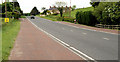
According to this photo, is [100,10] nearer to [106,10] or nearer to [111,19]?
[106,10]

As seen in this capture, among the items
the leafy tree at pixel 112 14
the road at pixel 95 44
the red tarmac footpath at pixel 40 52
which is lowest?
the road at pixel 95 44

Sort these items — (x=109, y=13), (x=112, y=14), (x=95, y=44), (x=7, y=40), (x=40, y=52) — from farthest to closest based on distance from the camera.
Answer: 1. (x=109, y=13)
2. (x=112, y=14)
3. (x=7, y=40)
4. (x=95, y=44)
5. (x=40, y=52)

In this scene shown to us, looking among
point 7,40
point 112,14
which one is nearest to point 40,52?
point 7,40

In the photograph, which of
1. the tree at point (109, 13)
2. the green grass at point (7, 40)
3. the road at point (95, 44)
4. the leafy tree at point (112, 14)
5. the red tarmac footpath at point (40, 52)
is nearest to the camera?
the red tarmac footpath at point (40, 52)

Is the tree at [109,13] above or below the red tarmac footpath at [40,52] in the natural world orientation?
above

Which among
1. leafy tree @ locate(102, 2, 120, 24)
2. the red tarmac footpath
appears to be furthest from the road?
leafy tree @ locate(102, 2, 120, 24)

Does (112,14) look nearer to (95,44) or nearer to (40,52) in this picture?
(95,44)

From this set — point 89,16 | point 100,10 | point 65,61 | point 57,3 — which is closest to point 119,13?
point 100,10

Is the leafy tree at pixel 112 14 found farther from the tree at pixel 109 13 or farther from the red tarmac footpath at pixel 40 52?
the red tarmac footpath at pixel 40 52

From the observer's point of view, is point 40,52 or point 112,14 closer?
point 40,52

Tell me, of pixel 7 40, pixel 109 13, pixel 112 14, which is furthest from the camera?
pixel 109 13

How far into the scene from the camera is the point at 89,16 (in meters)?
37.7

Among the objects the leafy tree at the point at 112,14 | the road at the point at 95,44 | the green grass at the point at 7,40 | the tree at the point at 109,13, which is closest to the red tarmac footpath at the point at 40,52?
the green grass at the point at 7,40

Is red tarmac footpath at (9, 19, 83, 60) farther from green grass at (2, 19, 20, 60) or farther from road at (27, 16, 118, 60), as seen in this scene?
road at (27, 16, 118, 60)
